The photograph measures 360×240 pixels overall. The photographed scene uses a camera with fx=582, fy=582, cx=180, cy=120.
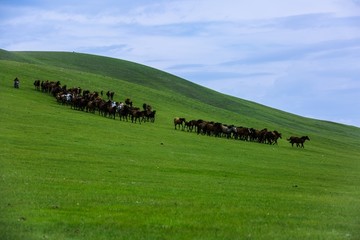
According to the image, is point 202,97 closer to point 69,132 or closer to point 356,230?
point 69,132

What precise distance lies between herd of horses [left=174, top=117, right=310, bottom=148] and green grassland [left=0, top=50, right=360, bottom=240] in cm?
680

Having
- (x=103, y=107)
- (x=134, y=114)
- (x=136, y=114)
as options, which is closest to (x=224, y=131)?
(x=136, y=114)

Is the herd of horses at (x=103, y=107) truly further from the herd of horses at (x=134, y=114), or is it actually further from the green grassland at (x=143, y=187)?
the green grassland at (x=143, y=187)

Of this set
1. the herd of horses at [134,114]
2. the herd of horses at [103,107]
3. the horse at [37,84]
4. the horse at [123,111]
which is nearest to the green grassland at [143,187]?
the herd of horses at [103,107]

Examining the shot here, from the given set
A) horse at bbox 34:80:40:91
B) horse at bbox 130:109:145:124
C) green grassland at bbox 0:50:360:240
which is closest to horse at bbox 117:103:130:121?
horse at bbox 130:109:145:124

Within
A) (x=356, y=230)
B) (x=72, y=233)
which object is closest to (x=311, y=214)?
(x=356, y=230)

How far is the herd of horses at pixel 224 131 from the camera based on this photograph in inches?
2376

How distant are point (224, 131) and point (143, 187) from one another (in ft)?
133

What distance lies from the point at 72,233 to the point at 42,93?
54518mm

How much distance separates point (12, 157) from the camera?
26391 millimetres

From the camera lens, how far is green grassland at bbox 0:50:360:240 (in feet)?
46.0

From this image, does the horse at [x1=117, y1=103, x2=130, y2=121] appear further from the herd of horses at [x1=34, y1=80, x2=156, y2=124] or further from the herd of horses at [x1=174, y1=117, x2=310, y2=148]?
the herd of horses at [x1=174, y1=117, x2=310, y2=148]

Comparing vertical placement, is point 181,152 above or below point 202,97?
below

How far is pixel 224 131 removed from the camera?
2421 inches
